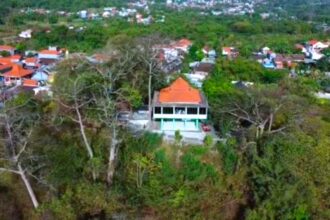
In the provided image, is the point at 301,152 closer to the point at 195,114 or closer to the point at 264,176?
the point at 264,176

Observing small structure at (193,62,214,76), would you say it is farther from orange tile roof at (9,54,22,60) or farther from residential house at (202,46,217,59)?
orange tile roof at (9,54,22,60)

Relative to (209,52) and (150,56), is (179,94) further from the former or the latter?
(209,52)

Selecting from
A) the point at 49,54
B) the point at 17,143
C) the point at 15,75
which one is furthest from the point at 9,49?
the point at 17,143

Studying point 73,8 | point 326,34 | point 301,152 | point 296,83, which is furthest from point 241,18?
point 301,152

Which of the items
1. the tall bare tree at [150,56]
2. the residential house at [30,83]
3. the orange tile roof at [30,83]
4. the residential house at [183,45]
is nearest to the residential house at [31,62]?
the orange tile roof at [30,83]

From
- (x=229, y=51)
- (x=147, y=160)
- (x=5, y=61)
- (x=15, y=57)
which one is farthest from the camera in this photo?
(x=229, y=51)

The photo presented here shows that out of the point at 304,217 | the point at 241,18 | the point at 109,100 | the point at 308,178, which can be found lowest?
the point at 241,18

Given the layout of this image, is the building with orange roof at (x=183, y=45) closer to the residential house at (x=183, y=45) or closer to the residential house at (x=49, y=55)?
the residential house at (x=183, y=45)
